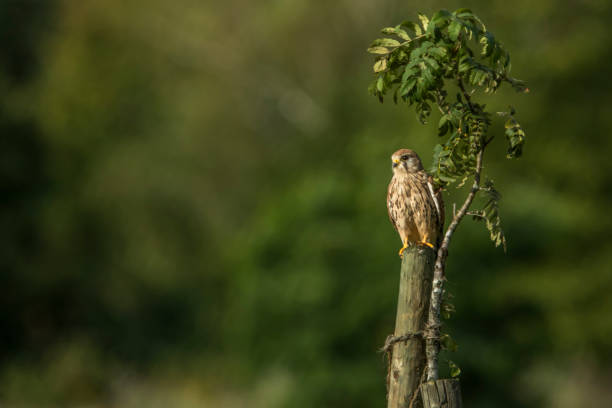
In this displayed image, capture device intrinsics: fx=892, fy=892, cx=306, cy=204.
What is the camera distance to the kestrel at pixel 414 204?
211 inches

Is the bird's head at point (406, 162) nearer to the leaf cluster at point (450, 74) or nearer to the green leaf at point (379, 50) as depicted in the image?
the leaf cluster at point (450, 74)

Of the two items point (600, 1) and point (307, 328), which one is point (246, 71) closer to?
point (600, 1)

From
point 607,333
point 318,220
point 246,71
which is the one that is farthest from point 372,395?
point 246,71

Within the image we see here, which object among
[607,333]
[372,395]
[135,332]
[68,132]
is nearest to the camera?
[372,395]

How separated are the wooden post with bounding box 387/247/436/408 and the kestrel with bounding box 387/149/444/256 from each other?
51cm

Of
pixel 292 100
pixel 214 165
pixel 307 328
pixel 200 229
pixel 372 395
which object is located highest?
pixel 292 100

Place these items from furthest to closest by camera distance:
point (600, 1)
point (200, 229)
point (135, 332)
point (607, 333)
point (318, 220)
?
1. point (200, 229)
2. point (135, 332)
3. point (600, 1)
4. point (607, 333)
5. point (318, 220)

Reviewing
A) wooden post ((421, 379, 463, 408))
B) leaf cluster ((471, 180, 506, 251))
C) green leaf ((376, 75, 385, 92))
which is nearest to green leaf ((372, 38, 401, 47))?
green leaf ((376, 75, 385, 92))

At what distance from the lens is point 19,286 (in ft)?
75.6

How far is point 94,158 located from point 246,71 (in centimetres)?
663

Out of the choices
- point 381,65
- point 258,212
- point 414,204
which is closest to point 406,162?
point 414,204

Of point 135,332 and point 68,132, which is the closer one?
point 135,332

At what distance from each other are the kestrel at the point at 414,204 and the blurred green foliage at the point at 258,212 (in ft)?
31.5

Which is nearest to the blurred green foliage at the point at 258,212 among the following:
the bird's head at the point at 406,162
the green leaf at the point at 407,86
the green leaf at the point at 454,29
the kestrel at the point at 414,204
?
the bird's head at the point at 406,162
